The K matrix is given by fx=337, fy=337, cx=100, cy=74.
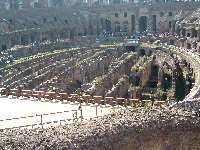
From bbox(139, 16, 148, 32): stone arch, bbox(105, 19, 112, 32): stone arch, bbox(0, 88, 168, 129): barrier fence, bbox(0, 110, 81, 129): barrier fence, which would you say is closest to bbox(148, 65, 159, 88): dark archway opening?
bbox(0, 88, 168, 129): barrier fence

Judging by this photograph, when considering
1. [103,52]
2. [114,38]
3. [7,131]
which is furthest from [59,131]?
[114,38]

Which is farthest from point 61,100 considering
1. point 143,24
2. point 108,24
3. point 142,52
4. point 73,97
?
point 108,24

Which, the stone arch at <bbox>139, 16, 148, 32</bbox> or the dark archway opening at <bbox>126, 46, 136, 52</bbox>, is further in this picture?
the stone arch at <bbox>139, 16, 148, 32</bbox>

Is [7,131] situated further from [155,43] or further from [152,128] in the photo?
[155,43]

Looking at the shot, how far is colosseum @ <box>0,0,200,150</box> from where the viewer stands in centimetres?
1398

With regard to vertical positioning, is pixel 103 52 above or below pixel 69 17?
below

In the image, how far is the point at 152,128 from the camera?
1413 cm

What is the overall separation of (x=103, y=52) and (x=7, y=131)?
31.0 m

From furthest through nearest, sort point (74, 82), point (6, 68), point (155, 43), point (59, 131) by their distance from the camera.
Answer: point (155, 43)
point (6, 68)
point (74, 82)
point (59, 131)

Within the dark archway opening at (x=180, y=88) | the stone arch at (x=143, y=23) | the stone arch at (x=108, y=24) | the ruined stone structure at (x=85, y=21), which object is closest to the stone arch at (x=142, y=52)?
the ruined stone structure at (x=85, y=21)

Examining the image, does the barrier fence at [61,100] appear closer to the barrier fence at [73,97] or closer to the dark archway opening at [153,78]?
the barrier fence at [73,97]

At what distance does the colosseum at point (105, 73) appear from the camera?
1398 cm

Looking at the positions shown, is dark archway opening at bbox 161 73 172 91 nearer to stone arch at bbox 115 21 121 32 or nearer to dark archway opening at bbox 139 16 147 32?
dark archway opening at bbox 139 16 147 32

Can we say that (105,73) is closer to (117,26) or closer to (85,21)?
(85,21)
